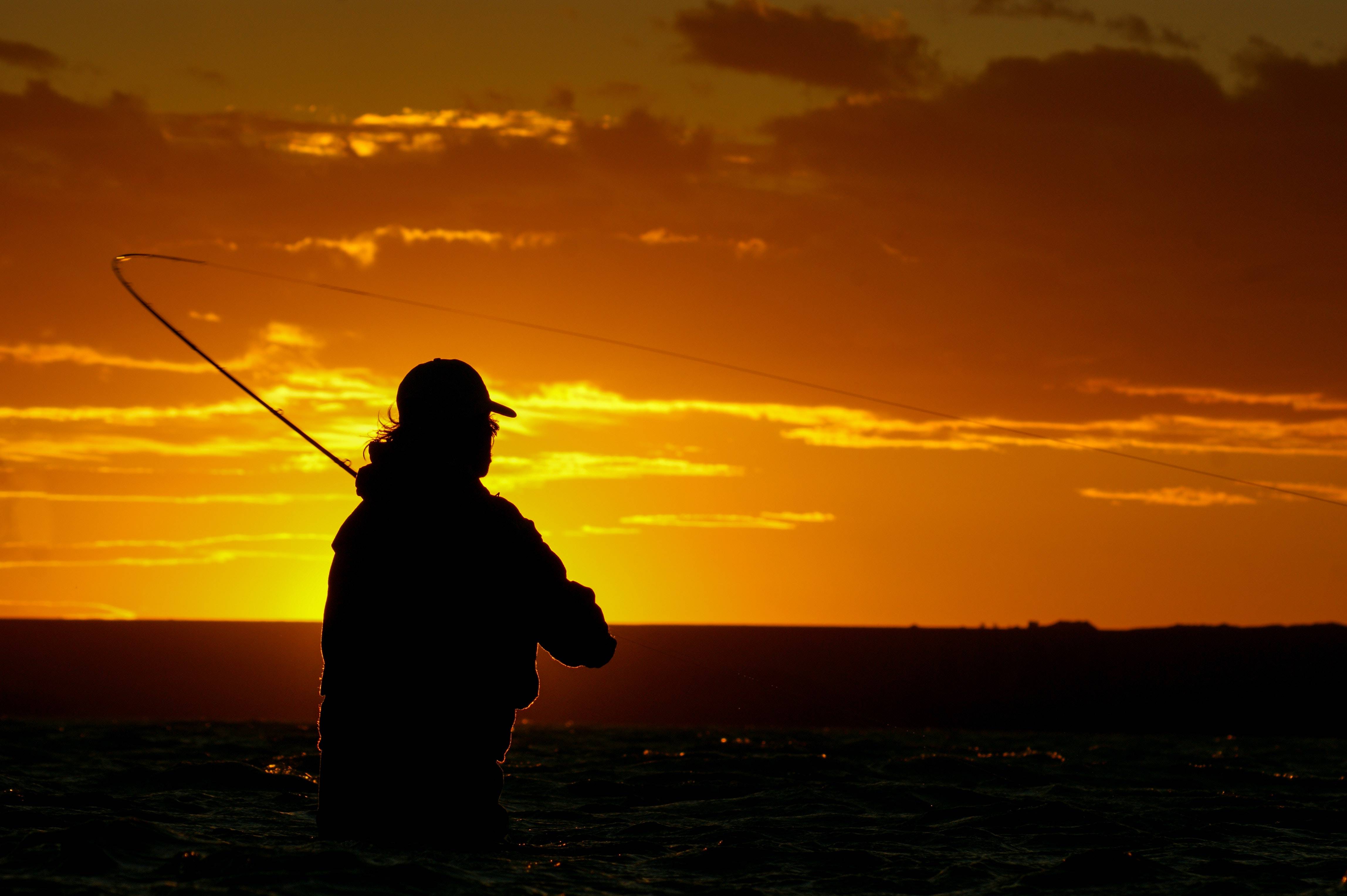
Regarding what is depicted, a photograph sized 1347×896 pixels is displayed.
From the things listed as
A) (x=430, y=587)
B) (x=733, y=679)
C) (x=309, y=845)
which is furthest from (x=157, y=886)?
(x=733, y=679)

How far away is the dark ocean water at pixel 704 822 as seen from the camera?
5.37 meters

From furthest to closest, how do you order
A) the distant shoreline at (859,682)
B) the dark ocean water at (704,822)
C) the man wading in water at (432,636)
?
the distant shoreline at (859,682) → the man wading in water at (432,636) → the dark ocean water at (704,822)

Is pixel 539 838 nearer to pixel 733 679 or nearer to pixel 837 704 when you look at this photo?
pixel 837 704

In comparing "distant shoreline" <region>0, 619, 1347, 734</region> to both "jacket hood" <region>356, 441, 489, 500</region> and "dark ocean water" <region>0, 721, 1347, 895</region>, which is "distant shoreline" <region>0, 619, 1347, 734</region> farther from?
"jacket hood" <region>356, 441, 489, 500</region>

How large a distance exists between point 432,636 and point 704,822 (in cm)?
312

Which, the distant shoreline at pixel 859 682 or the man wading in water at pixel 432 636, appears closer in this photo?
the man wading in water at pixel 432 636

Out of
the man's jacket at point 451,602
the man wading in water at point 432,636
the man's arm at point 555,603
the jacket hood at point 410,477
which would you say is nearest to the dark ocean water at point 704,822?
the man wading in water at point 432,636

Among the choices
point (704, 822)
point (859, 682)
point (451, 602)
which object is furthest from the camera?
point (859, 682)

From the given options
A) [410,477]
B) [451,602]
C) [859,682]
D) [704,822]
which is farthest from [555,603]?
[859,682]

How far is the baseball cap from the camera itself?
5.64 meters

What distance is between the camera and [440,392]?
5.65 metres

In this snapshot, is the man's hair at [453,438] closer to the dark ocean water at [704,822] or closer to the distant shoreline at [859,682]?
the dark ocean water at [704,822]

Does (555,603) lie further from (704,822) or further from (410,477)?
(704,822)

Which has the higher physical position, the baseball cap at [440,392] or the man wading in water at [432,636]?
the baseball cap at [440,392]
